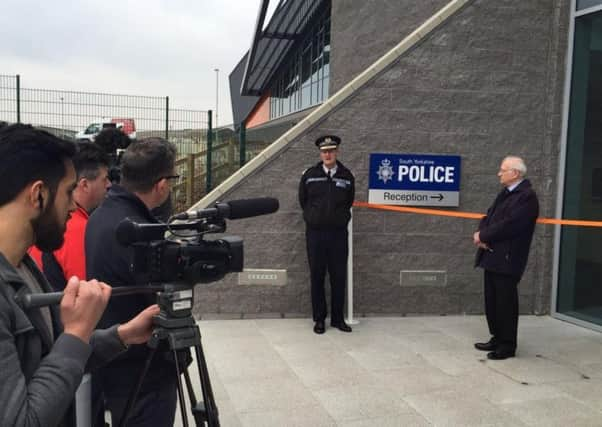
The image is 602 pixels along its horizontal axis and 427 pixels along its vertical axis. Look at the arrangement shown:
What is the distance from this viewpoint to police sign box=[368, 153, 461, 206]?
19.2ft

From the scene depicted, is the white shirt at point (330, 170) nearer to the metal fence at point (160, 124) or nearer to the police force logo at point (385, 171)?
the police force logo at point (385, 171)

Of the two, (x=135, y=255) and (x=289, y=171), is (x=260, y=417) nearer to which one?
(x=135, y=255)

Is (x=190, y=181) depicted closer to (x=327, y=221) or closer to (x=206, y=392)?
(x=327, y=221)

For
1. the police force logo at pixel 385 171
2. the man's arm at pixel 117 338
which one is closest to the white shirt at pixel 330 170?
the police force logo at pixel 385 171

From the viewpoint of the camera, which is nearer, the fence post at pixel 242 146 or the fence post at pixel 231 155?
the fence post at pixel 242 146

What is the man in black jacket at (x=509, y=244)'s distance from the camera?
452cm

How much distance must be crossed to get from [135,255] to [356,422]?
2.31 metres

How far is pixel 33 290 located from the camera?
1273 millimetres

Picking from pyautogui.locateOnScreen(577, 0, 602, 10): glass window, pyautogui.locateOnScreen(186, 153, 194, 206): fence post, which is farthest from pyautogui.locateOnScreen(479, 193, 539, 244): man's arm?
pyautogui.locateOnScreen(186, 153, 194, 206): fence post

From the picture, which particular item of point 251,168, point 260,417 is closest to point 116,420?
point 260,417

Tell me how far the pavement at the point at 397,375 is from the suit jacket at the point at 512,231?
2.70 ft

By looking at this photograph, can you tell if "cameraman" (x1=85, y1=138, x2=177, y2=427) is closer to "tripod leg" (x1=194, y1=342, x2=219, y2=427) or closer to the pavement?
"tripod leg" (x1=194, y1=342, x2=219, y2=427)

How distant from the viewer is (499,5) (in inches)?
234

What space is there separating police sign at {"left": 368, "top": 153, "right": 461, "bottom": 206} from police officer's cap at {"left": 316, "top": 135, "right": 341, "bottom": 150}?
0.64 m
